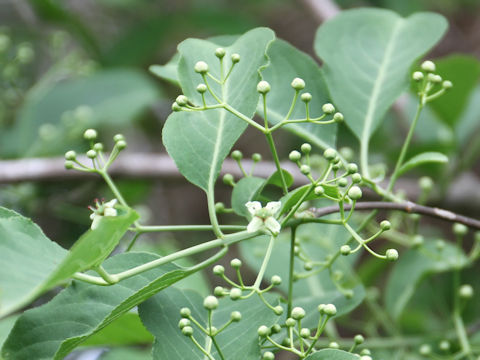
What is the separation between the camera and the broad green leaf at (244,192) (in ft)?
4.08

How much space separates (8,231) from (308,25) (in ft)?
16.6

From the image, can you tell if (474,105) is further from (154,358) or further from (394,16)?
(154,358)

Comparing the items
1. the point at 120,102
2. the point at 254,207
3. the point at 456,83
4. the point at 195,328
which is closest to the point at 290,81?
the point at 254,207

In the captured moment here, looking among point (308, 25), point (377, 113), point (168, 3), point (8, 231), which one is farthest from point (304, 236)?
point (308, 25)

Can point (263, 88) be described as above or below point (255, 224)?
above

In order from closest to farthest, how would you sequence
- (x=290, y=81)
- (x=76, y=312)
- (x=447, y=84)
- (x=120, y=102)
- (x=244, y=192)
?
(x=76, y=312)
(x=244, y=192)
(x=447, y=84)
(x=290, y=81)
(x=120, y=102)

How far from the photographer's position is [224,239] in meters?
1.14

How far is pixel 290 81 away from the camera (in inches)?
60.9

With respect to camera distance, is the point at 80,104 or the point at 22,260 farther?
the point at 80,104

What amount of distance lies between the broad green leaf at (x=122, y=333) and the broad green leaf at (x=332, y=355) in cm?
45

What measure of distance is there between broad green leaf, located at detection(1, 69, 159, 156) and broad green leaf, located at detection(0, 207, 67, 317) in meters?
2.08

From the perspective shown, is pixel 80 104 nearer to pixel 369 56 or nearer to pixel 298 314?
pixel 369 56

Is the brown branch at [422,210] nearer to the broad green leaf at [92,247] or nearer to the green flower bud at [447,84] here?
the green flower bud at [447,84]

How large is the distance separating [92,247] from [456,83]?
6.00 feet
